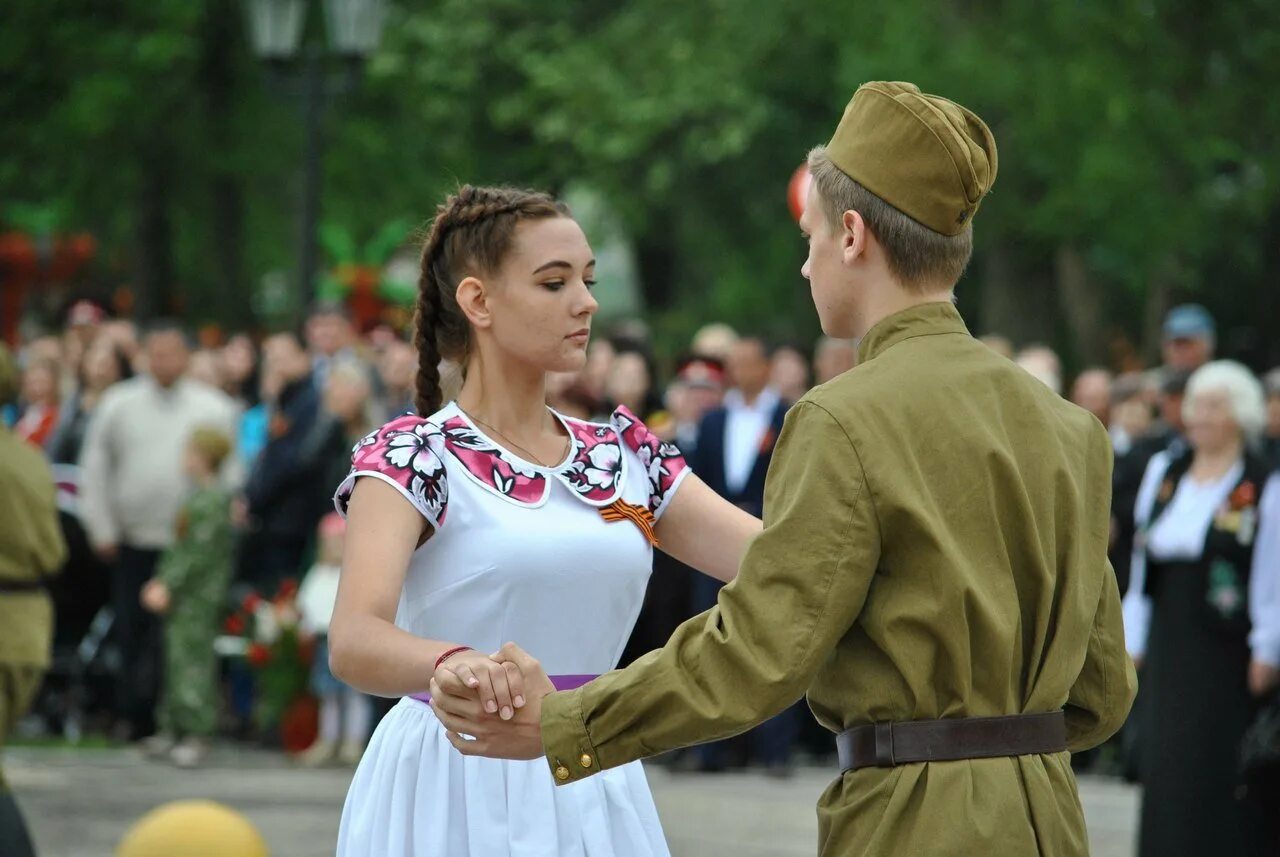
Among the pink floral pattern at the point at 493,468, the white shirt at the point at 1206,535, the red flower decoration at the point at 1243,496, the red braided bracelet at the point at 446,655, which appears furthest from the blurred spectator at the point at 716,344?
the red braided bracelet at the point at 446,655

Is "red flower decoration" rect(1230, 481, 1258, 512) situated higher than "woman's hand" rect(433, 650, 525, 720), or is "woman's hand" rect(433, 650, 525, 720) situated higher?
"woman's hand" rect(433, 650, 525, 720)

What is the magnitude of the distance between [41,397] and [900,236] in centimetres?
1204

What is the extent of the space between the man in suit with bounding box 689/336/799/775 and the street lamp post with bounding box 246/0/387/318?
4774mm

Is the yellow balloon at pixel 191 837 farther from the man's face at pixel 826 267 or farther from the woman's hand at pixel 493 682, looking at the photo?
the man's face at pixel 826 267

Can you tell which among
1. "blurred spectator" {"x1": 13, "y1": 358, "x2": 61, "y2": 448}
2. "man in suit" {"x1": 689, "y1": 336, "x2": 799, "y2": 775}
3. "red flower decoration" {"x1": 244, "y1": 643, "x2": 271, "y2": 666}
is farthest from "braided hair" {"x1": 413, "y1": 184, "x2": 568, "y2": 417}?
"blurred spectator" {"x1": 13, "y1": 358, "x2": 61, "y2": 448}

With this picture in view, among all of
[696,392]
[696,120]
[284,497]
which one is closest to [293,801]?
[284,497]

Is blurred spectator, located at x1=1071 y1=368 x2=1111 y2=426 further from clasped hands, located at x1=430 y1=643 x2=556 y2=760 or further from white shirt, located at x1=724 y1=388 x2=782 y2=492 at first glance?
clasped hands, located at x1=430 y1=643 x2=556 y2=760

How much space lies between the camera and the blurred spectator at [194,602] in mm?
12445

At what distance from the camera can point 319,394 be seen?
12891 millimetres

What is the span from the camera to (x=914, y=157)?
3572mm

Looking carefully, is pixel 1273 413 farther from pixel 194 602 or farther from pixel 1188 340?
pixel 194 602

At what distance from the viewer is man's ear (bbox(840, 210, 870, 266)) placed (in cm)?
360

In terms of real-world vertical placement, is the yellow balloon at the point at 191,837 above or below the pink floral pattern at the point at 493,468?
below

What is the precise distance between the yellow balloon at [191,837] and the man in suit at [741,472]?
22.9 feet
